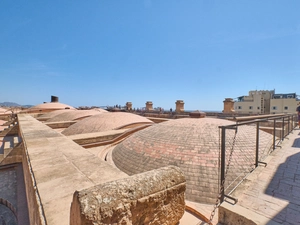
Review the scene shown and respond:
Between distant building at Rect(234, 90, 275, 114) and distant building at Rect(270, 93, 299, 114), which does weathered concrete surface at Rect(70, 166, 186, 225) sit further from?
distant building at Rect(270, 93, 299, 114)

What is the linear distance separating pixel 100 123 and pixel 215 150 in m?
8.65

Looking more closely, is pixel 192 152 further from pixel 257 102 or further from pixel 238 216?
pixel 257 102

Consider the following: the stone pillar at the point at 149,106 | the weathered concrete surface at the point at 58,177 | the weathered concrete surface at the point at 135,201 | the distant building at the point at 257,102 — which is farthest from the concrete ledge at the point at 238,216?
the distant building at the point at 257,102

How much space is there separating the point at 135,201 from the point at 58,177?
140 centimetres

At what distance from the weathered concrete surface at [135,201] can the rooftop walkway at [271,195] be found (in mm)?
1180

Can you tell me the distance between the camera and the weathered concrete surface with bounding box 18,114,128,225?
1.59 metres

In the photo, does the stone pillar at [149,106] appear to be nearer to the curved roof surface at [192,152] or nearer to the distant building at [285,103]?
the curved roof surface at [192,152]

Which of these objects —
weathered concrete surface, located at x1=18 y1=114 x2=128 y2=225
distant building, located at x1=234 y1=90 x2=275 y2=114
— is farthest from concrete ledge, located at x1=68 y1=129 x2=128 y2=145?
distant building, located at x1=234 y1=90 x2=275 y2=114

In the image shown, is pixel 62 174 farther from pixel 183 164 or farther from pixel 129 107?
pixel 129 107

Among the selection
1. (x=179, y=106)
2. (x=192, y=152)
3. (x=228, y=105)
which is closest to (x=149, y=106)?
(x=179, y=106)

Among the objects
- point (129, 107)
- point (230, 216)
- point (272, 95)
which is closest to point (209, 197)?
point (230, 216)

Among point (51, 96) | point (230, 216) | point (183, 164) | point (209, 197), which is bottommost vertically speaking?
point (209, 197)

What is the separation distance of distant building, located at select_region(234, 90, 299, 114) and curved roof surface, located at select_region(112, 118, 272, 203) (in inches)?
1052

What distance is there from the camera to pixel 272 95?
32969 mm
